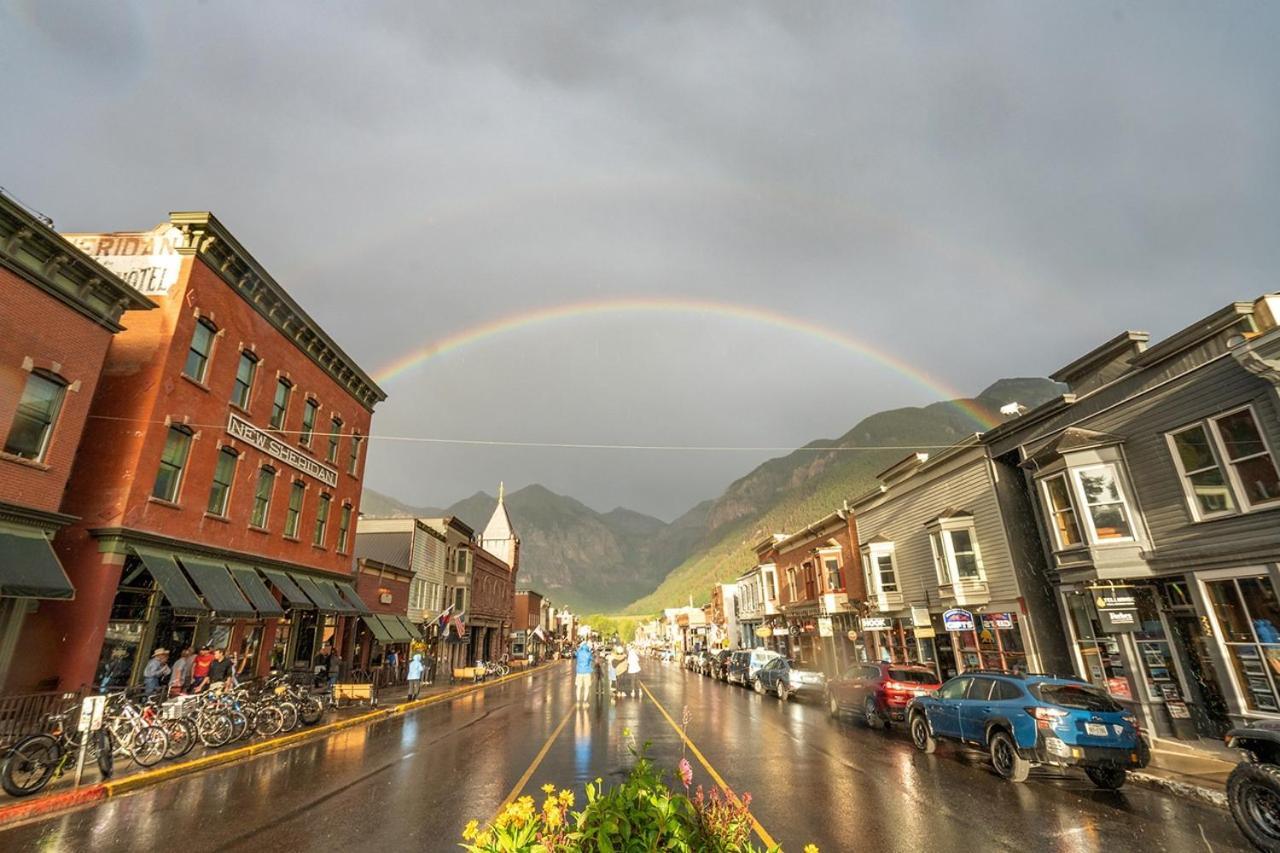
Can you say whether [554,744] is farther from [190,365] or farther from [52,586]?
[190,365]

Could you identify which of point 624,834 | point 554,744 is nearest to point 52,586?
point 554,744

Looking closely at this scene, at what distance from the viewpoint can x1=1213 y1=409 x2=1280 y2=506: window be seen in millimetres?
12734

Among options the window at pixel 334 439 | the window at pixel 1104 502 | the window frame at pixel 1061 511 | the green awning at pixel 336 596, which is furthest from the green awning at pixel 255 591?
the window at pixel 1104 502

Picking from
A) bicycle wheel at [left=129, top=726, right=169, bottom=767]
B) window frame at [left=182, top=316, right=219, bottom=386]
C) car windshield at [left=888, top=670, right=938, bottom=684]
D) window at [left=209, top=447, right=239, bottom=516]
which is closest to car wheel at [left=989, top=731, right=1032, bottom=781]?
car windshield at [left=888, top=670, right=938, bottom=684]

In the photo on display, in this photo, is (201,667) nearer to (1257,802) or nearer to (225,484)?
(225,484)

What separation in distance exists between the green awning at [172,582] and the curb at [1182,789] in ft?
70.6

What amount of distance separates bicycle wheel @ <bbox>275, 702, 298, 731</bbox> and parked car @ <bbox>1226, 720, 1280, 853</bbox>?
18779mm

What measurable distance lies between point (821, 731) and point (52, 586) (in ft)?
59.7

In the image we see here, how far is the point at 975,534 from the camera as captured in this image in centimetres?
2227

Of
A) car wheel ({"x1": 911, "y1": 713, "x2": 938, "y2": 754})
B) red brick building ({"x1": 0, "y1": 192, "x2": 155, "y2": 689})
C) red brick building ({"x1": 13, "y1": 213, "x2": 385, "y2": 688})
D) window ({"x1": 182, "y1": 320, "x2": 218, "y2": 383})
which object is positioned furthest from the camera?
window ({"x1": 182, "y1": 320, "x2": 218, "y2": 383})

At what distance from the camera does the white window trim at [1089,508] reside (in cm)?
1562

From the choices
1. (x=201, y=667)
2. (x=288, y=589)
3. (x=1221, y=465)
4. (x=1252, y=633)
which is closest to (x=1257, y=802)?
(x=1252, y=633)

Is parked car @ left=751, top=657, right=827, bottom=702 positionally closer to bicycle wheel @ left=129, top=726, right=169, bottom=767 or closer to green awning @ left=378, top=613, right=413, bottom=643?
green awning @ left=378, top=613, right=413, bottom=643

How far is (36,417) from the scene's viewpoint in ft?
46.6
